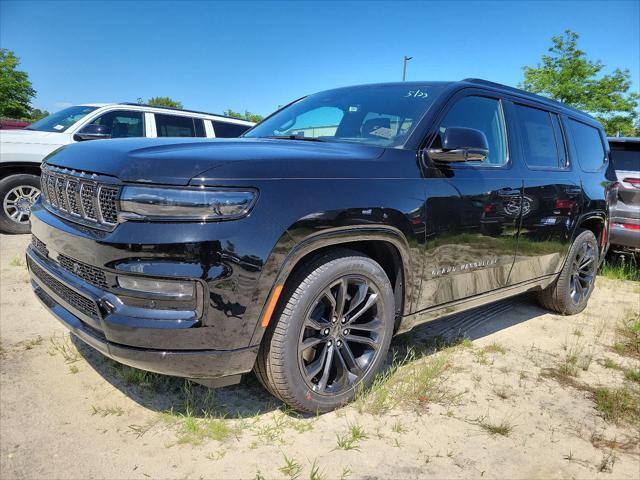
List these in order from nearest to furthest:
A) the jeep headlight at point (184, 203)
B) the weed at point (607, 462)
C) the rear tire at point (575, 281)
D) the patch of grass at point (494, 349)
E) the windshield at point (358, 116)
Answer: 1. the jeep headlight at point (184, 203)
2. the weed at point (607, 462)
3. the windshield at point (358, 116)
4. the patch of grass at point (494, 349)
5. the rear tire at point (575, 281)

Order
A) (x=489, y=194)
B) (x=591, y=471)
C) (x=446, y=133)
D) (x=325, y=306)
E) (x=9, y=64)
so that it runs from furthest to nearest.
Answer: (x=9, y=64) < (x=489, y=194) < (x=446, y=133) < (x=325, y=306) < (x=591, y=471)

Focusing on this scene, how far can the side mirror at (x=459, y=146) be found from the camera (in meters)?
2.69

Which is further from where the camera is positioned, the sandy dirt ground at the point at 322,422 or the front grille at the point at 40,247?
the front grille at the point at 40,247

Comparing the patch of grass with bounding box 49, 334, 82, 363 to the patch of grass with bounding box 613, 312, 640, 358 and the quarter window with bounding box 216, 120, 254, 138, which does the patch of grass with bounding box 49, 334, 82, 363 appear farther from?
the quarter window with bounding box 216, 120, 254, 138

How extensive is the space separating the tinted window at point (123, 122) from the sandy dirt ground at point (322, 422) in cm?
397

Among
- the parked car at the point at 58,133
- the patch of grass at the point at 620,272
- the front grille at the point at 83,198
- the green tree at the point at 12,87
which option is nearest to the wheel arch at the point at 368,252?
the front grille at the point at 83,198

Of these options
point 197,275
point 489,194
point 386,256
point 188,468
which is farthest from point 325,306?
point 489,194

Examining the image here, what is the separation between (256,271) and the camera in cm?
201

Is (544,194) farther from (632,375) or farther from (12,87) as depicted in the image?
(12,87)

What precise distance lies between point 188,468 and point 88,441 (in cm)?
54

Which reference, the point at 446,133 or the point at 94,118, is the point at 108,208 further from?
the point at 94,118

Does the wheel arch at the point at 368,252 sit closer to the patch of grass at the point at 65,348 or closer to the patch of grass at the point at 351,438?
the patch of grass at the point at 351,438

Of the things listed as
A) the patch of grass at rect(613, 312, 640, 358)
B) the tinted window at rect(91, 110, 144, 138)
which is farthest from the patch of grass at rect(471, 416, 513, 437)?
the tinted window at rect(91, 110, 144, 138)

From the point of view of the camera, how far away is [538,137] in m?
3.87
